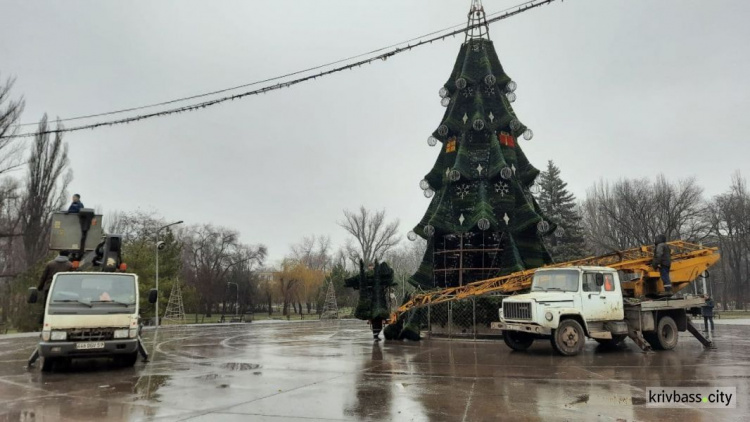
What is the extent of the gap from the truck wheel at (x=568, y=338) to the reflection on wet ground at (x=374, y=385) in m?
0.44

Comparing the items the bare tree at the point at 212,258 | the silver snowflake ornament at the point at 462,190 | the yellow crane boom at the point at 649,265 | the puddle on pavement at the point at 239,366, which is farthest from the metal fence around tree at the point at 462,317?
the bare tree at the point at 212,258

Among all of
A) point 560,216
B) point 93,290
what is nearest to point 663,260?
point 93,290

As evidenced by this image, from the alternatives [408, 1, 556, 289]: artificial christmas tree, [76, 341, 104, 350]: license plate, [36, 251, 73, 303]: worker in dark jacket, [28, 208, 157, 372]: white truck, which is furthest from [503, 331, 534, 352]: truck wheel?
[36, 251, 73, 303]: worker in dark jacket

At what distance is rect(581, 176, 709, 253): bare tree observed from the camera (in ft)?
157

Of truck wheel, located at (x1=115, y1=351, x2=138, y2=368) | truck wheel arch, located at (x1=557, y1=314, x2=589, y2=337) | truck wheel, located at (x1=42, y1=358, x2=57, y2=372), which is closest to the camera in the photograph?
truck wheel, located at (x1=42, y1=358, x2=57, y2=372)

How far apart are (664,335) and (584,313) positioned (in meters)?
3.54

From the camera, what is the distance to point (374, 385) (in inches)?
380

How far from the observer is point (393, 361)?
13461 mm

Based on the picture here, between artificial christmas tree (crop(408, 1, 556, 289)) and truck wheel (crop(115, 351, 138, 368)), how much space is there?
1458cm

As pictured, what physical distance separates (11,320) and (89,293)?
29190 mm

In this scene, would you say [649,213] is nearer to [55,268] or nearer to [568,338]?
[568,338]

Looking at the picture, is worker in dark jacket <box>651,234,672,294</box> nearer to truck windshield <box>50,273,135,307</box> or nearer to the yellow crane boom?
the yellow crane boom

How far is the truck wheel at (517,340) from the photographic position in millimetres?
15742

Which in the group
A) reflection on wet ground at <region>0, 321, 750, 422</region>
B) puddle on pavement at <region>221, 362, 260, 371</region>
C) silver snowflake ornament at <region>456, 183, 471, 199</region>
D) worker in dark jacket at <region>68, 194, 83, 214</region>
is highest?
silver snowflake ornament at <region>456, 183, 471, 199</region>
